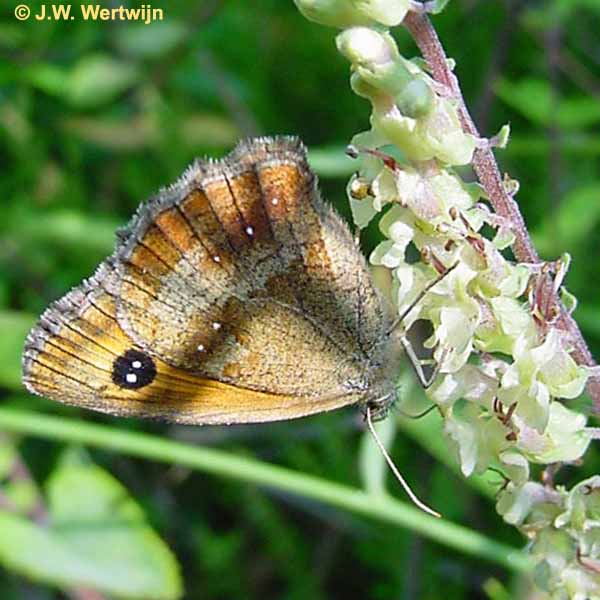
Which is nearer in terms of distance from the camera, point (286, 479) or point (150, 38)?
point (286, 479)

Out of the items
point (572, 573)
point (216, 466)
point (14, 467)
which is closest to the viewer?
point (572, 573)

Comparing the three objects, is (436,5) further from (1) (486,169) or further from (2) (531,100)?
(2) (531,100)

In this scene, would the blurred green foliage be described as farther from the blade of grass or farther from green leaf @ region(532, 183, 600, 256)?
the blade of grass

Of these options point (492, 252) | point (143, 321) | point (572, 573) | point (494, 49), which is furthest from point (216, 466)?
point (494, 49)

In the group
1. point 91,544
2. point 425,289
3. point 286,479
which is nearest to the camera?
point 425,289

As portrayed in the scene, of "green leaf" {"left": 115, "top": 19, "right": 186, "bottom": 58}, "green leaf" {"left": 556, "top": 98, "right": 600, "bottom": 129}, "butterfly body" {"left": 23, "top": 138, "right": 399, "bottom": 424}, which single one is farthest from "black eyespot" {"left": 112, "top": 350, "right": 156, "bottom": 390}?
"green leaf" {"left": 115, "top": 19, "right": 186, "bottom": 58}

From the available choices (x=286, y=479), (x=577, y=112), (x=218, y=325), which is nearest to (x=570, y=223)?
(x=577, y=112)

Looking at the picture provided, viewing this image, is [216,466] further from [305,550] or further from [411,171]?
[411,171]
